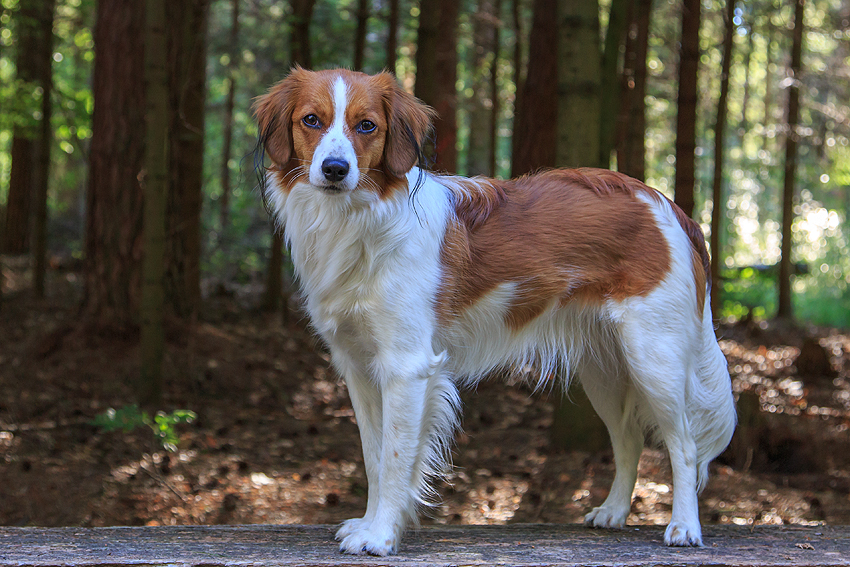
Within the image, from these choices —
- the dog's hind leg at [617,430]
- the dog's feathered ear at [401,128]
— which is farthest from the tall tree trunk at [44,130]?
the dog's hind leg at [617,430]

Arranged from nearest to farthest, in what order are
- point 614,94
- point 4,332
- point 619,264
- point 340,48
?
1. point 619,264
2. point 614,94
3. point 4,332
4. point 340,48

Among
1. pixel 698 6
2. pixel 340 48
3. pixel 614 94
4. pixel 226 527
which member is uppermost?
pixel 340 48

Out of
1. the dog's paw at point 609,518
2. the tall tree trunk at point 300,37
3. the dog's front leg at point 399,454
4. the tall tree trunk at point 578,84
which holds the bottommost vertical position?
the dog's paw at point 609,518

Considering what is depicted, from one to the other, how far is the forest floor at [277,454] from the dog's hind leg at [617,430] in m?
0.79

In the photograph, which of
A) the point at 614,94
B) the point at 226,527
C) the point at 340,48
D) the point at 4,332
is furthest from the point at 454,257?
the point at 340,48

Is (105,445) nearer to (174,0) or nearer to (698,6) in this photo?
(174,0)

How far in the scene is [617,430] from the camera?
4094mm

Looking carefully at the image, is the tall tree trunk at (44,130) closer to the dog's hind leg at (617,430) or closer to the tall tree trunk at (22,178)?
the tall tree trunk at (22,178)

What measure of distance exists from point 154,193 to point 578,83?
10.5ft

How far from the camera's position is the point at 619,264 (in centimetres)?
365

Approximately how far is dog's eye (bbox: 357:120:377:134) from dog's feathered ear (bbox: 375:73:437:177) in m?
0.10

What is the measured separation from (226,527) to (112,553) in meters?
0.77

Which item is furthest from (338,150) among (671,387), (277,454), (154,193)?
(277,454)

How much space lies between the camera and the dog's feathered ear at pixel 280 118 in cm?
338
